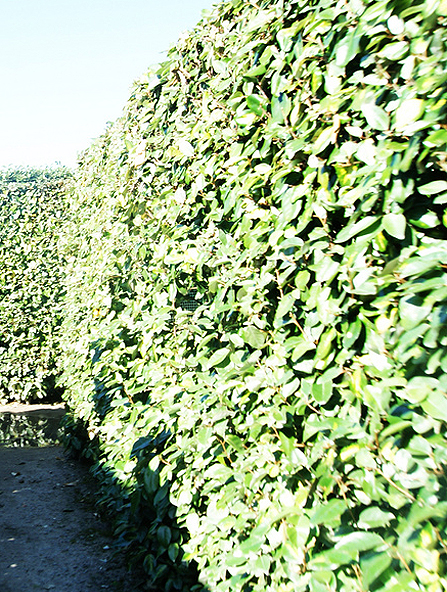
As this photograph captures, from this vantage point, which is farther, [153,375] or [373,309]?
[153,375]

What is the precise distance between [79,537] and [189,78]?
301 centimetres

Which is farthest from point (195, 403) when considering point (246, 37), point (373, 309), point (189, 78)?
point (189, 78)

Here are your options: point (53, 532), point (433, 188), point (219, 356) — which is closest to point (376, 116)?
point (433, 188)

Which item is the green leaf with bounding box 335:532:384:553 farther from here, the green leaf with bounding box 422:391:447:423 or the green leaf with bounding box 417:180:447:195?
the green leaf with bounding box 417:180:447:195

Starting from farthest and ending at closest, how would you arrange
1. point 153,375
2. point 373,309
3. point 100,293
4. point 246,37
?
point 100,293 < point 153,375 < point 246,37 < point 373,309

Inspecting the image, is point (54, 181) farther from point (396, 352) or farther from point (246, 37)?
point (396, 352)

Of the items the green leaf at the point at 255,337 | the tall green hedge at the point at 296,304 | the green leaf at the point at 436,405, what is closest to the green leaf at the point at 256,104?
the tall green hedge at the point at 296,304

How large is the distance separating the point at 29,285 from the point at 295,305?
6.81 m

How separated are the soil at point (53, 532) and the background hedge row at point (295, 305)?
0.34 metres

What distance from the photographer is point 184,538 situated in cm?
257

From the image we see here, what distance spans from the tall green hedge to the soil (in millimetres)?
356

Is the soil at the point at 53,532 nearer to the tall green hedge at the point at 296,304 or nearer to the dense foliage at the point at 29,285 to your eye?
the tall green hedge at the point at 296,304

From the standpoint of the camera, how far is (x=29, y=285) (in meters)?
7.78

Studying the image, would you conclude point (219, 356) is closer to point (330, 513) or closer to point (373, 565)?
point (330, 513)
